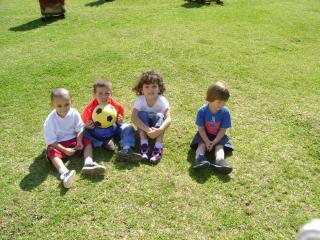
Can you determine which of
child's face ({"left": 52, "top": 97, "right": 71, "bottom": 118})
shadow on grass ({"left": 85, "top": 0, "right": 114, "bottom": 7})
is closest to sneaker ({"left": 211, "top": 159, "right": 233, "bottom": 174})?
child's face ({"left": 52, "top": 97, "right": 71, "bottom": 118})

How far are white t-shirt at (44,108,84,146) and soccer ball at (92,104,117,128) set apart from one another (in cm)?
23

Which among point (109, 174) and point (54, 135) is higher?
point (54, 135)

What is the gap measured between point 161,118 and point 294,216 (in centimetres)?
232

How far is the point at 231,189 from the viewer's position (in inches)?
191

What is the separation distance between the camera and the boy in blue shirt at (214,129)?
5078mm

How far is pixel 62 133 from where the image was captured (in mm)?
5293

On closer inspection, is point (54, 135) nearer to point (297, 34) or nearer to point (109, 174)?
point (109, 174)

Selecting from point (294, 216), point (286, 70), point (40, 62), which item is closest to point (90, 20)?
point (40, 62)

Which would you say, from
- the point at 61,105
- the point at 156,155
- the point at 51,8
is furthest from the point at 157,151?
the point at 51,8

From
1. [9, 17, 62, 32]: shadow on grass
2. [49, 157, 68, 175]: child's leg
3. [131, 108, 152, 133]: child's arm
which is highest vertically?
[131, 108, 152, 133]: child's arm

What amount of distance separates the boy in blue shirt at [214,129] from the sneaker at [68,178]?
1623 millimetres

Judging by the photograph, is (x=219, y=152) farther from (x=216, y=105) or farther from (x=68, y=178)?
(x=68, y=178)

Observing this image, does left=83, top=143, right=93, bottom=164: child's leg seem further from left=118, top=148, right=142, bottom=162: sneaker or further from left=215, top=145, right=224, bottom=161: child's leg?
left=215, top=145, right=224, bottom=161: child's leg

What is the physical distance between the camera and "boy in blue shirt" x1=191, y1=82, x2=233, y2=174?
5078mm
